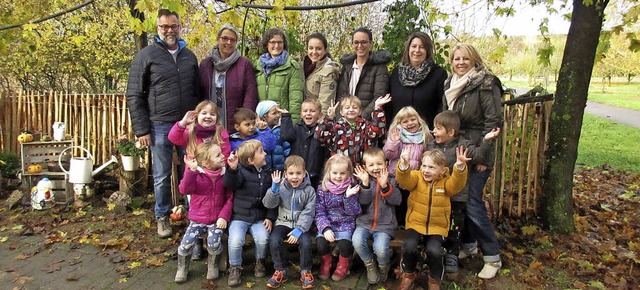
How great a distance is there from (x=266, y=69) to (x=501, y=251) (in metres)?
2.89

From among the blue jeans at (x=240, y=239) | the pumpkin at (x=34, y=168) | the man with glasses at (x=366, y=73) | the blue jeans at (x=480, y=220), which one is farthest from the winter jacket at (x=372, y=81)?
the pumpkin at (x=34, y=168)

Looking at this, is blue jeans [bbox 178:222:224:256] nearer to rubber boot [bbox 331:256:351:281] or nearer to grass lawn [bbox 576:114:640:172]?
rubber boot [bbox 331:256:351:281]

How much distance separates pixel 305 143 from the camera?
4.16 metres

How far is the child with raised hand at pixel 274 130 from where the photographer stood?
4.16 m

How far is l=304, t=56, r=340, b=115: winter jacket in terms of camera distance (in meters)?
4.47

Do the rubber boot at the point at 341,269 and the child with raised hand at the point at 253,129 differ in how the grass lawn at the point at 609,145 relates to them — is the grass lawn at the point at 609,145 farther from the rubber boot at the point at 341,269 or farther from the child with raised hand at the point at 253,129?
the child with raised hand at the point at 253,129

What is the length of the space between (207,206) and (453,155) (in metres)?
2.12

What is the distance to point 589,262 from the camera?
415 cm

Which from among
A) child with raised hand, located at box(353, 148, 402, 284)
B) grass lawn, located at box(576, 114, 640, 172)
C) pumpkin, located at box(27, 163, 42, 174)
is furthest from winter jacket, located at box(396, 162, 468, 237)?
grass lawn, located at box(576, 114, 640, 172)

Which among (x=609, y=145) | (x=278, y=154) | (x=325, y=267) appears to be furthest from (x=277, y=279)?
(x=609, y=145)

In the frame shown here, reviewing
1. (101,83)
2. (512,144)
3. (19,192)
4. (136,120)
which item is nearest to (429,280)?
(512,144)

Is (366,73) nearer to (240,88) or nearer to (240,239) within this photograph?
(240,88)

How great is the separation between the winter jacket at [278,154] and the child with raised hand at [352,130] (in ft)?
1.10

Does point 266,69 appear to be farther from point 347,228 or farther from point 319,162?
point 347,228
